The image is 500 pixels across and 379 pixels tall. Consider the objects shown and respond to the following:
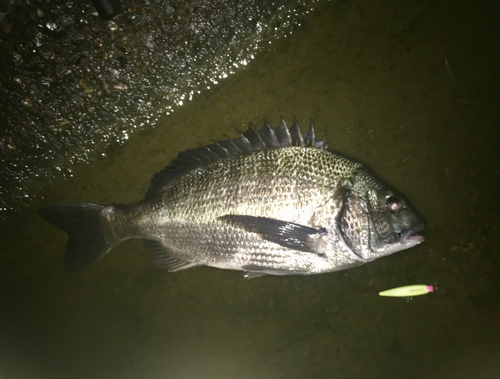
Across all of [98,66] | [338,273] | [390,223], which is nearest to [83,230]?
[98,66]

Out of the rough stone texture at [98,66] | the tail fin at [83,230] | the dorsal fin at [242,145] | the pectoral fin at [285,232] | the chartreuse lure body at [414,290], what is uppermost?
the rough stone texture at [98,66]

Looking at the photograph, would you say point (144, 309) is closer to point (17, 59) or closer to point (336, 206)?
point (336, 206)

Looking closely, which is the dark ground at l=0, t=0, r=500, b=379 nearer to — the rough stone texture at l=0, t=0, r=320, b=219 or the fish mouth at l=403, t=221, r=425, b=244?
the rough stone texture at l=0, t=0, r=320, b=219

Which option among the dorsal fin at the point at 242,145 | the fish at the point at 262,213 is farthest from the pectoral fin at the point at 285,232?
the dorsal fin at the point at 242,145

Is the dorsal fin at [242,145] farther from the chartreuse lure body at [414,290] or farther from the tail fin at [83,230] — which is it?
the chartreuse lure body at [414,290]

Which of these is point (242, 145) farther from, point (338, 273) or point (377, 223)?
point (338, 273)

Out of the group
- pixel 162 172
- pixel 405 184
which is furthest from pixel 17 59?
pixel 405 184
